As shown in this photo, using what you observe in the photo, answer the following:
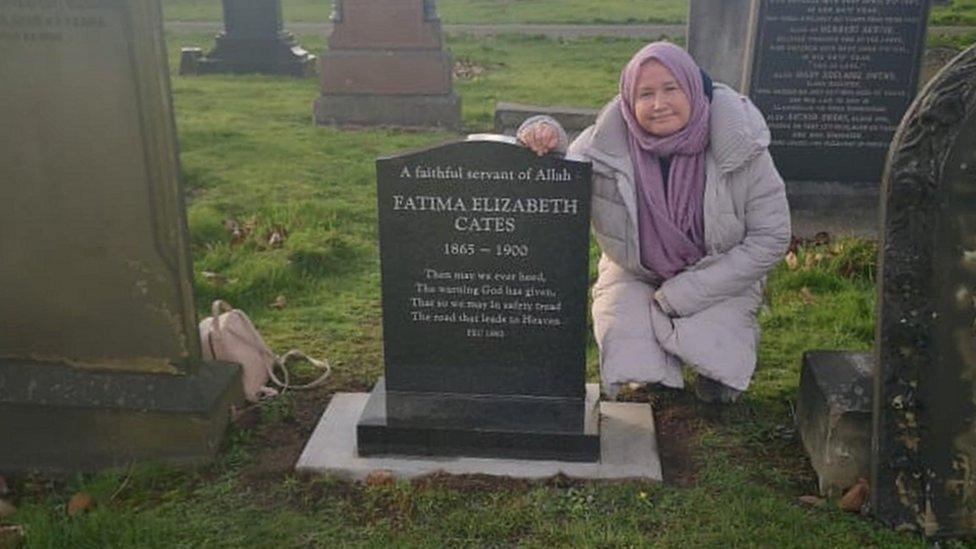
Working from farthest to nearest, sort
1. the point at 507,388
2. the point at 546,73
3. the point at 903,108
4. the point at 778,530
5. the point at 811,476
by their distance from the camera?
the point at 546,73, the point at 903,108, the point at 507,388, the point at 811,476, the point at 778,530

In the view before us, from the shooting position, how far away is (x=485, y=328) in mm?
3889

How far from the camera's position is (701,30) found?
8352 mm

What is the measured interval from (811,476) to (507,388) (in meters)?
1.20

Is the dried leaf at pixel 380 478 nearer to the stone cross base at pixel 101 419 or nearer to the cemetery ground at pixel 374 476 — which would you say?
the cemetery ground at pixel 374 476

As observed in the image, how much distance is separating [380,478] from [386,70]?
25.7ft

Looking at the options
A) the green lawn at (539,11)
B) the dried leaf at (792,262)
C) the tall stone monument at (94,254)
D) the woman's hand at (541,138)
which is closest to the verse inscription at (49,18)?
the tall stone monument at (94,254)

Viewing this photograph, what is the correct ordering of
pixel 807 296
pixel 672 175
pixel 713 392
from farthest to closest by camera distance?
pixel 807 296 → pixel 713 392 → pixel 672 175

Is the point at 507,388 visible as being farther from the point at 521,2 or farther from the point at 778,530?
the point at 521,2

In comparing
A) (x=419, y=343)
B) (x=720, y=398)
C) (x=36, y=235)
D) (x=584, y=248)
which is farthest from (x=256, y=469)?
(x=720, y=398)

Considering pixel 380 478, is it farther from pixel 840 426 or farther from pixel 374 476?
pixel 840 426

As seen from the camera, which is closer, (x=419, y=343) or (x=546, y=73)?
(x=419, y=343)

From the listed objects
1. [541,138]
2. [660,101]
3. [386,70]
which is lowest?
[386,70]

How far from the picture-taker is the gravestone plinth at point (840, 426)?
3428 mm

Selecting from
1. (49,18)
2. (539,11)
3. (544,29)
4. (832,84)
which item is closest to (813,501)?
(49,18)
